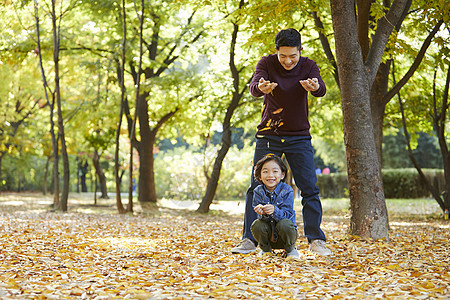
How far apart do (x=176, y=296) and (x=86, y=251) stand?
2.17m

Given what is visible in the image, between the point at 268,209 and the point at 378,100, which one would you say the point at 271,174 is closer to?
the point at 268,209

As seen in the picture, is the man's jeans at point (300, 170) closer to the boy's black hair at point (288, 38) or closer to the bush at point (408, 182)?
the boy's black hair at point (288, 38)

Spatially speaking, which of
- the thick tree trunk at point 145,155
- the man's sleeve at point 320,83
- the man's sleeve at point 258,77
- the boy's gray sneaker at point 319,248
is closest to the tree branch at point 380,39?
the man's sleeve at point 320,83

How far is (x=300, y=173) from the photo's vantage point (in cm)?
417

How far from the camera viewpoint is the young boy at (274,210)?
3959 mm

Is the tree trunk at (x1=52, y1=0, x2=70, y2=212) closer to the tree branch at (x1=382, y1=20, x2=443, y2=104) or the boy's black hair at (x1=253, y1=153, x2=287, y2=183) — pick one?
the tree branch at (x1=382, y1=20, x2=443, y2=104)

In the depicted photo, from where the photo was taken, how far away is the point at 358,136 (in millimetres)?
5059

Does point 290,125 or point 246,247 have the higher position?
point 290,125

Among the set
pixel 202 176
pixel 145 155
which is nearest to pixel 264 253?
pixel 145 155

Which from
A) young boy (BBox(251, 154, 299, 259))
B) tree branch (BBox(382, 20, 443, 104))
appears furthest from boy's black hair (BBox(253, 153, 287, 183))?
tree branch (BBox(382, 20, 443, 104))

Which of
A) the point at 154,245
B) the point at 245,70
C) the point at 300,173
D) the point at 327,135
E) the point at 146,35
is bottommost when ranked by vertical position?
the point at 154,245

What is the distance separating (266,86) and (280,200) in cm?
91

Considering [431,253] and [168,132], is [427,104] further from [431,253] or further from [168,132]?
[168,132]

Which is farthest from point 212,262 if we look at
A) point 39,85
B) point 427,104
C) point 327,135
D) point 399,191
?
point 399,191
